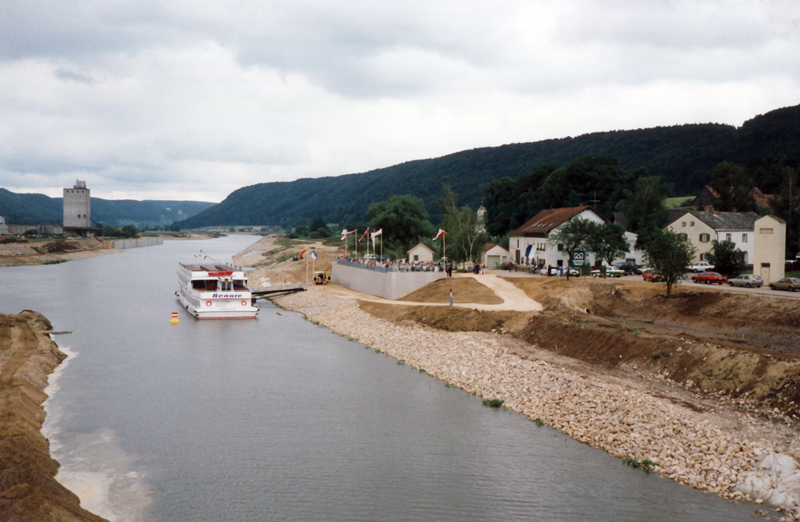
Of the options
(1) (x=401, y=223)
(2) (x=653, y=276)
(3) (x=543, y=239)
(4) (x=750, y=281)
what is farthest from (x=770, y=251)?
(1) (x=401, y=223)

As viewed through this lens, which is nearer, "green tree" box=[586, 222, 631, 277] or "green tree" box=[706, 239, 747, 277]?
"green tree" box=[706, 239, 747, 277]

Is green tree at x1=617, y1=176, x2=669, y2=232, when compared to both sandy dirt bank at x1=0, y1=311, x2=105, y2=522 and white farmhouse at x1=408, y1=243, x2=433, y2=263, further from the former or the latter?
sandy dirt bank at x1=0, y1=311, x2=105, y2=522

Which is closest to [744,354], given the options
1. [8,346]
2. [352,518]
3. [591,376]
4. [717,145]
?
[591,376]

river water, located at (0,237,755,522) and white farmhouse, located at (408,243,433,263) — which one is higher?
white farmhouse, located at (408,243,433,263)

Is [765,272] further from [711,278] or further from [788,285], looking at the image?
[788,285]

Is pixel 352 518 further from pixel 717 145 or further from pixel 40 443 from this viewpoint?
pixel 717 145

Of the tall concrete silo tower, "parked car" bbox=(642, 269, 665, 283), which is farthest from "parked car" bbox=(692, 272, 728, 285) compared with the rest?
the tall concrete silo tower
